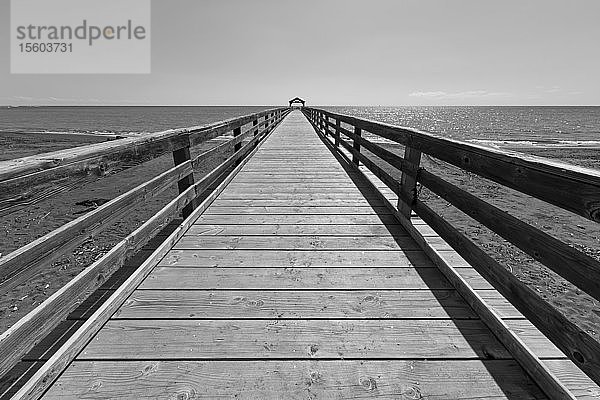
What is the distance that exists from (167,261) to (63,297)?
1.08 m

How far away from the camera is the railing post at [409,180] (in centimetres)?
331

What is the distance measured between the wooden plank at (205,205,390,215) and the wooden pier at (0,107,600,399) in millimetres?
729

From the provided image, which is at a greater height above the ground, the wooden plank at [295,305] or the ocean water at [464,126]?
the ocean water at [464,126]

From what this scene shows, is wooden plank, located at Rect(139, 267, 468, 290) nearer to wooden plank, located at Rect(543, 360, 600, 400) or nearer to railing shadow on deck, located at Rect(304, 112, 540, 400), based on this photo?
railing shadow on deck, located at Rect(304, 112, 540, 400)

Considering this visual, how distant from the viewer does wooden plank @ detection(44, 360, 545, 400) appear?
1.53 m

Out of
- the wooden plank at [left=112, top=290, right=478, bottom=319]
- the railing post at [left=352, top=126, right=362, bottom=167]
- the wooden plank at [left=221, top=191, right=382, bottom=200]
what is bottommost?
the wooden plank at [left=112, top=290, right=478, bottom=319]

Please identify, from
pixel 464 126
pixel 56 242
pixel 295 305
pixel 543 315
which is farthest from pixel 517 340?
pixel 464 126

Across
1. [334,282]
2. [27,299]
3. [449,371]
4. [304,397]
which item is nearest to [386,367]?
[449,371]

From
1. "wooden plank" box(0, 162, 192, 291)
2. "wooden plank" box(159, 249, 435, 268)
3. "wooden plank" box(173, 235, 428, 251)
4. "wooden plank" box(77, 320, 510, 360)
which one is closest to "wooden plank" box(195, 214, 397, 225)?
"wooden plank" box(173, 235, 428, 251)

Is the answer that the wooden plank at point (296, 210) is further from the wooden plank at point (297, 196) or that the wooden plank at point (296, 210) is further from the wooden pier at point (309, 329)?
the wooden pier at point (309, 329)

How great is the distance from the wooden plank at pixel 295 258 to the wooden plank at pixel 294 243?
0.09 metres

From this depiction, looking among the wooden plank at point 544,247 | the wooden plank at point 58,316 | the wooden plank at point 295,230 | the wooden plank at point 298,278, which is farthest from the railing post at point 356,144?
the wooden plank at point 58,316

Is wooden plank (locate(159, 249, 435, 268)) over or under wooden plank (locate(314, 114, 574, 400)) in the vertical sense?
over

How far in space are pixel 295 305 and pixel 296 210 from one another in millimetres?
2171
